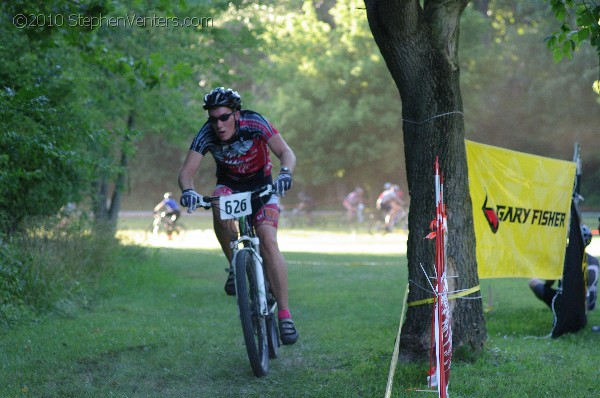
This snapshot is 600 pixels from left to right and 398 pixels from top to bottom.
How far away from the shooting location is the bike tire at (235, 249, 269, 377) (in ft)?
22.6

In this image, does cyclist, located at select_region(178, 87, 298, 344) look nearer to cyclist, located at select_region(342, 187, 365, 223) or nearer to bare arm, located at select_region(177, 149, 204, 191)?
bare arm, located at select_region(177, 149, 204, 191)

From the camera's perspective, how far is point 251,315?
23.1 ft

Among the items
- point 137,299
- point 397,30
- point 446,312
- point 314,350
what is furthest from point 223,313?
point 446,312

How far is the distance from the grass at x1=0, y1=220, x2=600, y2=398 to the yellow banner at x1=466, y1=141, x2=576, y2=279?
2.27ft

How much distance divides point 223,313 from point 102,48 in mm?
3437

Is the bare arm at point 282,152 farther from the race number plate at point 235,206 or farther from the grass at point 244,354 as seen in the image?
the grass at point 244,354

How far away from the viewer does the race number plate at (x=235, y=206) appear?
7.21m

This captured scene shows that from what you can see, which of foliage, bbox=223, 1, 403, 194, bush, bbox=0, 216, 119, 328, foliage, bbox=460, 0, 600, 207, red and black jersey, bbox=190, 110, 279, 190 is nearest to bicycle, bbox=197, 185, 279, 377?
red and black jersey, bbox=190, 110, 279, 190

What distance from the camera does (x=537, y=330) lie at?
9562 mm

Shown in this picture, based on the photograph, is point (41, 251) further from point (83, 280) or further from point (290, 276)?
point (290, 276)

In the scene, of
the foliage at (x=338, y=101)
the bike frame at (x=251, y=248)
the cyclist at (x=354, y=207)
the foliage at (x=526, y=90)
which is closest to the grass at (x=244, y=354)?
the bike frame at (x=251, y=248)

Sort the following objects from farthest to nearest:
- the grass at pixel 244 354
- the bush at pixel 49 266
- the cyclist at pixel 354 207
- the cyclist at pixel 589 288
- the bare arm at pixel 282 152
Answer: the cyclist at pixel 354 207 → the cyclist at pixel 589 288 → the bush at pixel 49 266 → the bare arm at pixel 282 152 → the grass at pixel 244 354

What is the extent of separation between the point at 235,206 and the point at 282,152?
2.13ft

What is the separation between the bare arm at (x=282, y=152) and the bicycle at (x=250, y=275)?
33cm
